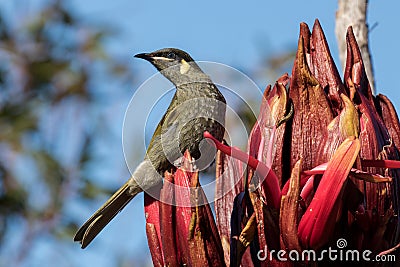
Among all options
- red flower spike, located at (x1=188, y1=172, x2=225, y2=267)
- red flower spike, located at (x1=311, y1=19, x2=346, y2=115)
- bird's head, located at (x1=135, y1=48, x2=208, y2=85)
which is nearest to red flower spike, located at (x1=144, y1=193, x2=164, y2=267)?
red flower spike, located at (x1=188, y1=172, x2=225, y2=267)

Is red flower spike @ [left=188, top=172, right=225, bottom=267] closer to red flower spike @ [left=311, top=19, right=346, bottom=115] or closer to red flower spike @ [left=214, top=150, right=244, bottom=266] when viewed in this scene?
red flower spike @ [left=214, top=150, right=244, bottom=266]

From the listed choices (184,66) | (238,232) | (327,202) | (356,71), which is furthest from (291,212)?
(184,66)

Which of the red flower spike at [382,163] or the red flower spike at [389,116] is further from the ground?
the red flower spike at [389,116]

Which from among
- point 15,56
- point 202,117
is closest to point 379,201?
point 202,117

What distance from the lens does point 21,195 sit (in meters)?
4.98

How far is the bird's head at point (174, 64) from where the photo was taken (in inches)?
123

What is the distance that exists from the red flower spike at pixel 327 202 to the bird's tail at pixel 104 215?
3.32 feet

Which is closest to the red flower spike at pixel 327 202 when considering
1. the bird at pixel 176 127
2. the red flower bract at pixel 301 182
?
the red flower bract at pixel 301 182

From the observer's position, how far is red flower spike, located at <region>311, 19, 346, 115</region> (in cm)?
199

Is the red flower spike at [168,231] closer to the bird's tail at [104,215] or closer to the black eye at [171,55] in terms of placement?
the bird's tail at [104,215]

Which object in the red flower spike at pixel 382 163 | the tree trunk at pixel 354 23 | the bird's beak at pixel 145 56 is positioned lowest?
the red flower spike at pixel 382 163

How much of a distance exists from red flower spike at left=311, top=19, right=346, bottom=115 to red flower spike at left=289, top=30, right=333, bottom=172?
4 centimetres

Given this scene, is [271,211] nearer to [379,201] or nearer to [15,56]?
[379,201]

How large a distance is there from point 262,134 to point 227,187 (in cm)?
20
